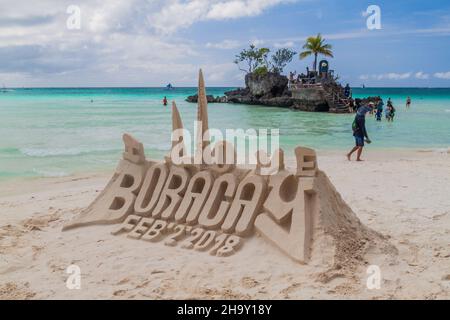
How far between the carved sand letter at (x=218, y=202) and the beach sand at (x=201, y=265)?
17.3 inches

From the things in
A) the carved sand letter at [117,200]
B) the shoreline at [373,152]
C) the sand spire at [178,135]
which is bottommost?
the shoreline at [373,152]

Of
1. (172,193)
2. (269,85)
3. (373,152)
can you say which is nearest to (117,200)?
(172,193)

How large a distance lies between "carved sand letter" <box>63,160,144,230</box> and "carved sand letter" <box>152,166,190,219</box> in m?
0.44

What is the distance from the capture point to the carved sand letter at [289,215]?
14.9 ft

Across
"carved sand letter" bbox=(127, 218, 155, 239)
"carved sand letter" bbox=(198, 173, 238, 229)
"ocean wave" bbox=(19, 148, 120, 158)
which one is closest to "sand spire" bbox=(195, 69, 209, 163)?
"carved sand letter" bbox=(198, 173, 238, 229)

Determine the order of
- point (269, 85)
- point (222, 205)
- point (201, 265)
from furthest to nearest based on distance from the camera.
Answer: point (269, 85), point (222, 205), point (201, 265)

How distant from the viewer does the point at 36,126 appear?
2536 centimetres

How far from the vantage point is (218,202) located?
17.3ft

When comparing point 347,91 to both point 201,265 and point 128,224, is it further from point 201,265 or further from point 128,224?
point 201,265

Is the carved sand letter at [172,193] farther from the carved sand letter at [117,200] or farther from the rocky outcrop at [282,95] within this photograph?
the rocky outcrop at [282,95]

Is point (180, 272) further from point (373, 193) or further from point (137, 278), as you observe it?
point (373, 193)

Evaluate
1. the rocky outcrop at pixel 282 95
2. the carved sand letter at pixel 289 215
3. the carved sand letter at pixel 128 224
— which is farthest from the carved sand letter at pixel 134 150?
the rocky outcrop at pixel 282 95

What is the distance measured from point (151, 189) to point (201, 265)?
1623 mm

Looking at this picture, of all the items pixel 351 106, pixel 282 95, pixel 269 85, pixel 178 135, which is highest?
pixel 269 85
